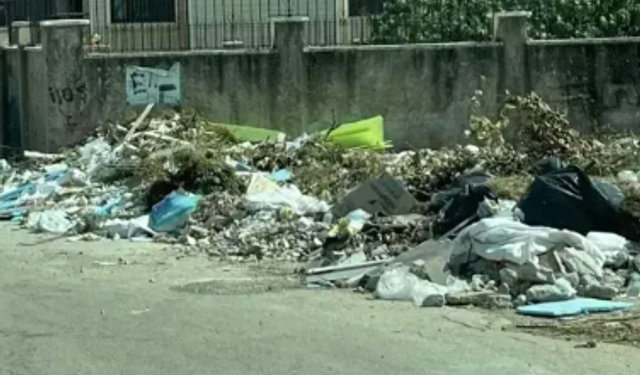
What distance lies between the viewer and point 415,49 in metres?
19.5

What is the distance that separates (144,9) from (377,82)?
455 inches

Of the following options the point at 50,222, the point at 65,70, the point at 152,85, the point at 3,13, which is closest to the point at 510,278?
the point at 50,222

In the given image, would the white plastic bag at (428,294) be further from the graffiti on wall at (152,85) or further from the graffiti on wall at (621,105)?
the graffiti on wall at (621,105)

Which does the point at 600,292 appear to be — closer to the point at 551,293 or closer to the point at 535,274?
the point at 551,293

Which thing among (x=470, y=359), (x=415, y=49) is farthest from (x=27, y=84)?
(x=470, y=359)

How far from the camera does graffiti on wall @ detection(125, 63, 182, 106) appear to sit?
1939 centimetres

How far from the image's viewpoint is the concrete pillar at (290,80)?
19500 millimetres

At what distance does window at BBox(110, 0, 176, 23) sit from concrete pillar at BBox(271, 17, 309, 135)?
10.4 metres

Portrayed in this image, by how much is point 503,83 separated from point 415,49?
144 centimetres

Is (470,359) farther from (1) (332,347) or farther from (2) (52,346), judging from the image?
(2) (52,346)

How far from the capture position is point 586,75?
1956 centimetres

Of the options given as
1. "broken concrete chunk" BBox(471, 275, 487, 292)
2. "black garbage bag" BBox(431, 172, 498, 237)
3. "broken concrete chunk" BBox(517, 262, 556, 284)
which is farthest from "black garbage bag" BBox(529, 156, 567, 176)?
"broken concrete chunk" BBox(517, 262, 556, 284)

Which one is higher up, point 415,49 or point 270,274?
point 415,49

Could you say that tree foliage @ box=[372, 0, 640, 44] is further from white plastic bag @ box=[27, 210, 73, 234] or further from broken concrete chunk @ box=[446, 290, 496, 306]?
broken concrete chunk @ box=[446, 290, 496, 306]
